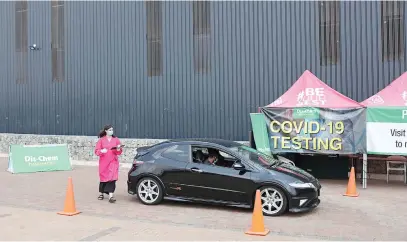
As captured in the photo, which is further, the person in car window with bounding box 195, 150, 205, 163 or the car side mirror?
the person in car window with bounding box 195, 150, 205, 163

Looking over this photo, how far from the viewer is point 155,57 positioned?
17141 millimetres

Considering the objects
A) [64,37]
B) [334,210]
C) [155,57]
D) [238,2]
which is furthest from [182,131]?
[334,210]

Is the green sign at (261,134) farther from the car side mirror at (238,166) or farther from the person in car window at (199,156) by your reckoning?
the car side mirror at (238,166)

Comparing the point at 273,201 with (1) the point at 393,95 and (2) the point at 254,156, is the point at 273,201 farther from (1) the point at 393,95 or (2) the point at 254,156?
(1) the point at 393,95

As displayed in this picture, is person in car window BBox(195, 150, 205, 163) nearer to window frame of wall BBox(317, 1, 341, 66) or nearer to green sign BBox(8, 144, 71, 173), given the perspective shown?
window frame of wall BBox(317, 1, 341, 66)

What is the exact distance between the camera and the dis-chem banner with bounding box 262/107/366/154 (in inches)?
459

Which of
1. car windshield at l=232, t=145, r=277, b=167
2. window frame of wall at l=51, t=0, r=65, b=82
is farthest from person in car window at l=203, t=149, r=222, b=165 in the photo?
window frame of wall at l=51, t=0, r=65, b=82

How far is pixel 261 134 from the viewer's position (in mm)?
12523

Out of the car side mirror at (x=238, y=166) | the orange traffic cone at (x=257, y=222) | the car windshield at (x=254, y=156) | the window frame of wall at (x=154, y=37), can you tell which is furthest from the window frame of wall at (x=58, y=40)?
the orange traffic cone at (x=257, y=222)

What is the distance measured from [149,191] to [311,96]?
609 centimetres

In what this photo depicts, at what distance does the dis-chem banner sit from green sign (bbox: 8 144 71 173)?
306 inches

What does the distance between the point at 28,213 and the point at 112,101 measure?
980cm

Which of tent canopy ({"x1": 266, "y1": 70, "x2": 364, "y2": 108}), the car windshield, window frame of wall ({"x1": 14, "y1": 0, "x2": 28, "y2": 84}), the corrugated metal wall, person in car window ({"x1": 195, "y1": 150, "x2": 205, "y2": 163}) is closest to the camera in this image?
the car windshield

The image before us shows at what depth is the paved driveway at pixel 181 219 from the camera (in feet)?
22.6
